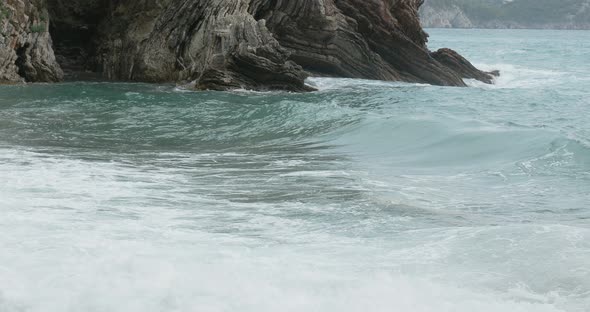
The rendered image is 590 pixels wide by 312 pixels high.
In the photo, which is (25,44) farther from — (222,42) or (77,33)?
(222,42)

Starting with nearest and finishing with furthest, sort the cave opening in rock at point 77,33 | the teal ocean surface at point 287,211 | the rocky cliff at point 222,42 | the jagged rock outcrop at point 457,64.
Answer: the teal ocean surface at point 287,211 < the rocky cliff at point 222,42 < the cave opening in rock at point 77,33 < the jagged rock outcrop at point 457,64

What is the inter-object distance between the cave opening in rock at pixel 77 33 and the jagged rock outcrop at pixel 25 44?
1.57 metres

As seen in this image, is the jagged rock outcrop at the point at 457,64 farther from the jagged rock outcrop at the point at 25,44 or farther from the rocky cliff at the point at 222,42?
the jagged rock outcrop at the point at 25,44

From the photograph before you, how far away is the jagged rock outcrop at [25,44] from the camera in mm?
20641

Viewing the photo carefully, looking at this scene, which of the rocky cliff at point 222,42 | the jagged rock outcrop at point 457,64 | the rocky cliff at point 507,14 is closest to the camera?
the rocky cliff at point 222,42

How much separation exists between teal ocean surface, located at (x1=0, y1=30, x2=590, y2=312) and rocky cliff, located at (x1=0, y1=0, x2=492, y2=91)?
4.64m

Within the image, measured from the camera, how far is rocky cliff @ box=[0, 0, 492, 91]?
71.4 ft

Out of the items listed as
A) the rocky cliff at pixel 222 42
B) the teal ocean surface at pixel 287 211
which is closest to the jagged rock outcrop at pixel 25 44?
the rocky cliff at pixel 222 42

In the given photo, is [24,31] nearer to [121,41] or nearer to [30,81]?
[30,81]

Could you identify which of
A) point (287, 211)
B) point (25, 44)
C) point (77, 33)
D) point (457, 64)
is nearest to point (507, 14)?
point (457, 64)

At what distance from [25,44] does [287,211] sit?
1542 cm

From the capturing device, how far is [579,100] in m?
22.9

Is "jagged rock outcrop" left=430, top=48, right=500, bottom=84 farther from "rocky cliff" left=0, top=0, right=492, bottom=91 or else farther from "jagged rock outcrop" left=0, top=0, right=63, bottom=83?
"jagged rock outcrop" left=0, top=0, right=63, bottom=83

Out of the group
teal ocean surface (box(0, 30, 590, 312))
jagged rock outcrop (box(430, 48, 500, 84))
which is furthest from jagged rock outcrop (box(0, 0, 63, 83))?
jagged rock outcrop (box(430, 48, 500, 84))
